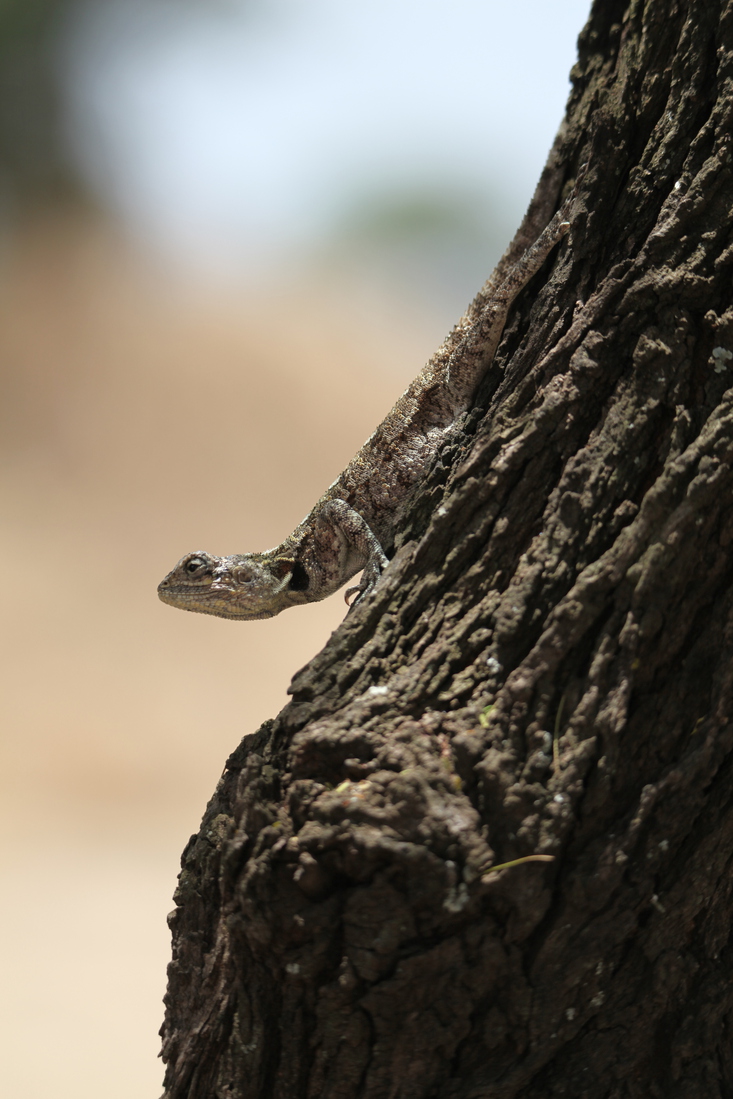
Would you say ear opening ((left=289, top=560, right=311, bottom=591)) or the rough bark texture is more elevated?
ear opening ((left=289, top=560, right=311, bottom=591))

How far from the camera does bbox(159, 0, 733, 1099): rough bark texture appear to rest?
1.93 metres

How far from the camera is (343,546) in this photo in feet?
11.4

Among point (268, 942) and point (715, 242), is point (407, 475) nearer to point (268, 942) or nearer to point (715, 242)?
point (715, 242)

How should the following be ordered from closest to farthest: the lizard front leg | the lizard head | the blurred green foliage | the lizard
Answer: the lizard < the lizard front leg < the lizard head < the blurred green foliage

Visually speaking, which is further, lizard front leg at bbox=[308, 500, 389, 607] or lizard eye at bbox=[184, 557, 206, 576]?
lizard eye at bbox=[184, 557, 206, 576]

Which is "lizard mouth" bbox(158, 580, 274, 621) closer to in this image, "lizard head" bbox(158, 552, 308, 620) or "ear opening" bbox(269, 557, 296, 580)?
"lizard head" bbox(158, 552, 308, 620)

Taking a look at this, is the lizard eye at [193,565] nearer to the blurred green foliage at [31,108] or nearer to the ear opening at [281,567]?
the ear opening at [281,567]

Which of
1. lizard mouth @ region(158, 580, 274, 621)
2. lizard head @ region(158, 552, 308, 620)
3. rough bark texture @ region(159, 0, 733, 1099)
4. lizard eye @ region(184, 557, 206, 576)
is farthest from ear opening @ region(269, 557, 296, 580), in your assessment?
rough bark texture @ region(159, 0, 733, 1099)

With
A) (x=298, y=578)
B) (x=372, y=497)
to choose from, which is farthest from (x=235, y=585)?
(x=372, y=497)

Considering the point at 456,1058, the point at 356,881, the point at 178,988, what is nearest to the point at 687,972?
the point at 456,1058

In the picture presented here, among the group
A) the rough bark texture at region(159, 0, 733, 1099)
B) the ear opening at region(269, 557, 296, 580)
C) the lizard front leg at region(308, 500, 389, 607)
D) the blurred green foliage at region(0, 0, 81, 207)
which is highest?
the blurred green foliage at region(0, 0, 81, 207)

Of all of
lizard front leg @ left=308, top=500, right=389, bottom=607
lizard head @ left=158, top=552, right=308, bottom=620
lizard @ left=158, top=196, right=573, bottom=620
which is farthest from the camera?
lizard head @ left=158, top=552, right=308, bottom=620

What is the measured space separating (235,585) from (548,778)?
7.06 ft

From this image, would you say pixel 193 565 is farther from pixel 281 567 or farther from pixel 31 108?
pixel 31 108
